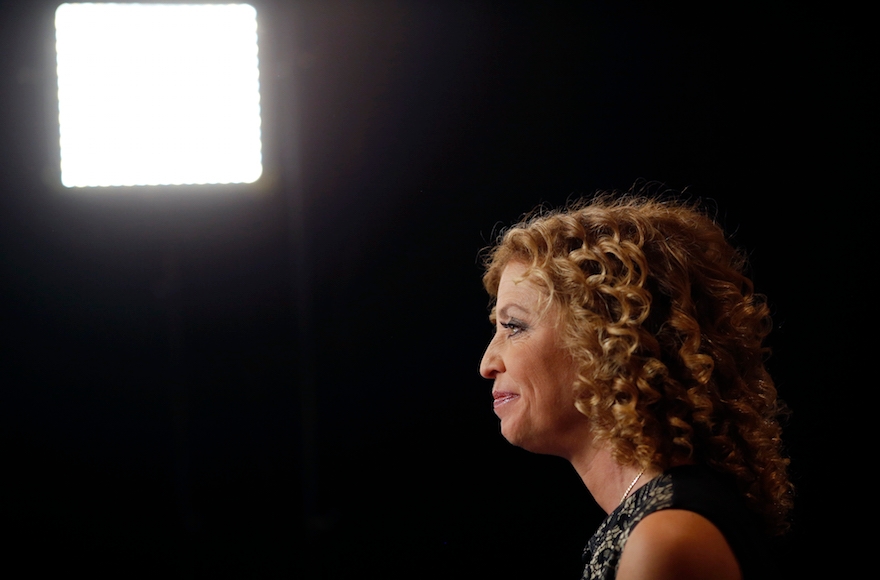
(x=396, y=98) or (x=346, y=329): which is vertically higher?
(x=396, y=98)

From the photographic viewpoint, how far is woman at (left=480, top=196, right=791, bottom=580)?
112cm

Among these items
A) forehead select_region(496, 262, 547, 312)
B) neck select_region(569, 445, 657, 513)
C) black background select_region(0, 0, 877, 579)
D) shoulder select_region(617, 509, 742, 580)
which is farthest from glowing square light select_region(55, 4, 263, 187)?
shoulder select_region(617, 509, 742, 580)

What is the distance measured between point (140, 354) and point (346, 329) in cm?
46

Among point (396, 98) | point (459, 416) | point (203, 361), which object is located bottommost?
point (459, 416)

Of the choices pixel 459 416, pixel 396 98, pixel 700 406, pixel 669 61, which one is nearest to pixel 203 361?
pixel 459 416

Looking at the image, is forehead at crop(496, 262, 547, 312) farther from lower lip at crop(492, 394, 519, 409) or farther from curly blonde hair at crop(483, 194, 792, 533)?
lower lip at crop(492, 394, 519, 409)

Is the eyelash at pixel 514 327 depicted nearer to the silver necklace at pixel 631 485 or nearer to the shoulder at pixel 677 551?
the silver necklace at pixel 631 485

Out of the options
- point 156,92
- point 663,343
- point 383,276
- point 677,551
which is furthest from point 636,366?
point 156,92

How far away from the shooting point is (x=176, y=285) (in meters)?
1.81

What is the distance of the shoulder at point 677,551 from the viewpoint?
0.91 metres

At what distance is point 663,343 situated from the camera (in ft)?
3.82

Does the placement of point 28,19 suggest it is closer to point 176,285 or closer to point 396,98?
→ point 176,285

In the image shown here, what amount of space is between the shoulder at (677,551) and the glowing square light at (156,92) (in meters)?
1.23

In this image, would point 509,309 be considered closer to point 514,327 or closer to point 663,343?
point 514,327
